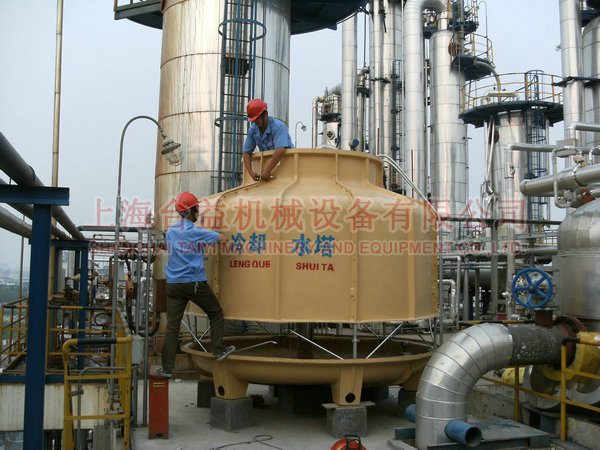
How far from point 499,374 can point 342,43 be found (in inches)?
789

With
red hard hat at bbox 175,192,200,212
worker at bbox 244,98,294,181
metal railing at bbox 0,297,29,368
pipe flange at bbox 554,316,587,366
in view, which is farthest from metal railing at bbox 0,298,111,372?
pipe flange at bbox 554,316,587,366

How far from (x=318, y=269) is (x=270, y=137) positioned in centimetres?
220

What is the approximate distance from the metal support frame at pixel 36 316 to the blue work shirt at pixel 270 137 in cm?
364

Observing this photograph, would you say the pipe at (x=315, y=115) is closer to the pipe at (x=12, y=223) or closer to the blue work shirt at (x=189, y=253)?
the pipe at (x=12, y=223)

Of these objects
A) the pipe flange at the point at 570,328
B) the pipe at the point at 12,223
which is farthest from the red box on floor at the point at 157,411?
the pipe flange at the point at 570,328

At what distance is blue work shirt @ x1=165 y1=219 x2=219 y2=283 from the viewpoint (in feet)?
23.0

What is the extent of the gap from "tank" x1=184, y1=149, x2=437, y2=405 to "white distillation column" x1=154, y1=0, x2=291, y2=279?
Result: 4179 millimetres

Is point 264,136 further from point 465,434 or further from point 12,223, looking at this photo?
point 465,434

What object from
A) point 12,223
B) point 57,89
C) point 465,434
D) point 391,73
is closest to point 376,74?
point 391,73

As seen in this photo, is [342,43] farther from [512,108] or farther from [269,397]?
[269,397]

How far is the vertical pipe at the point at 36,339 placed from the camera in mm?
4945

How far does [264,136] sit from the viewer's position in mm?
8227

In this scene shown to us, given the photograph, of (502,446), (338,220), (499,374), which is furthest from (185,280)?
(499,374)

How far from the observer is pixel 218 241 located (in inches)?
298
